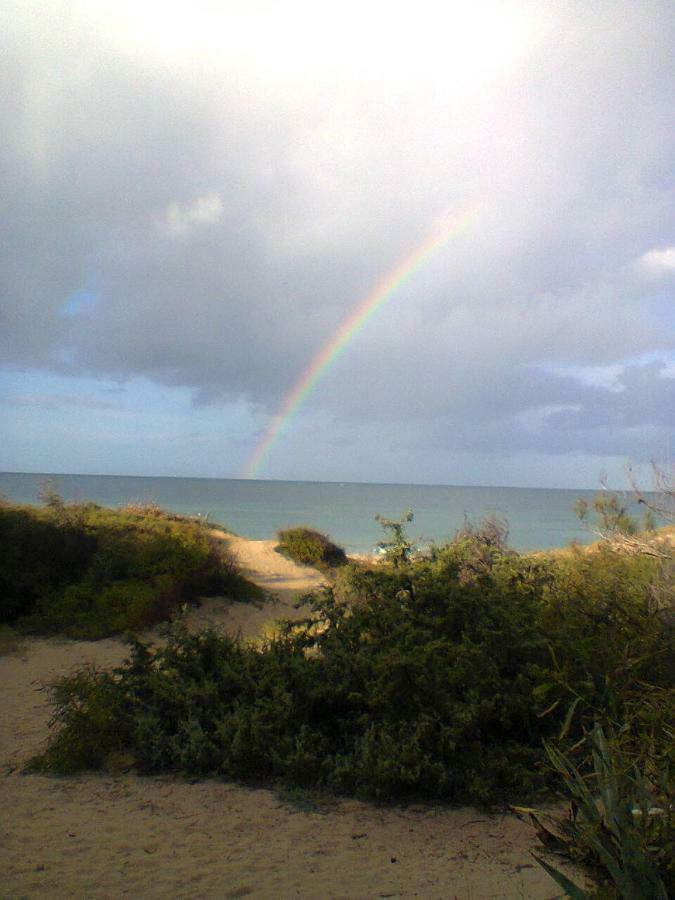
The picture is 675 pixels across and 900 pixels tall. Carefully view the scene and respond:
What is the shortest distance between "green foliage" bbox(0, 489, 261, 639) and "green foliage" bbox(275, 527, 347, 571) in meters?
6.94

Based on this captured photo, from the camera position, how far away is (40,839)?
5707 mm

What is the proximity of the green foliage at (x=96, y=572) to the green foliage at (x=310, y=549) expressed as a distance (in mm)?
6942

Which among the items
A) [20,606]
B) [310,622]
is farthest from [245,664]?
[20,606]

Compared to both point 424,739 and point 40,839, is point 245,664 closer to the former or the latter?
point 424,739

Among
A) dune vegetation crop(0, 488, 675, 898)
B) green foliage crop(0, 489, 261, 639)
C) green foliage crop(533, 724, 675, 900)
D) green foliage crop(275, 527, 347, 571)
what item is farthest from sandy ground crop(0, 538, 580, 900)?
green foliage crop(275, 527, 347, 571)

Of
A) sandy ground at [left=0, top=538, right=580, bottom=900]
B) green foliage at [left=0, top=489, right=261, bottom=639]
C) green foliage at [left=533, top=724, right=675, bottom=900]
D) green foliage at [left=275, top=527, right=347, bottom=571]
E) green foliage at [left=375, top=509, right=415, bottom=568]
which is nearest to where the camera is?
green foliage at [left=533, top=724, right=675, bottom=900]

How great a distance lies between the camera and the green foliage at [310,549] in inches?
1043

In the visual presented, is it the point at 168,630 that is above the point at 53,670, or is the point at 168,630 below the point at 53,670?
above

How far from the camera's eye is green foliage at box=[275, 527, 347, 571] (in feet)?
86.9

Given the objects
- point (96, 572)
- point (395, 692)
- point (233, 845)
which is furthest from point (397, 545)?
point (96, 572)

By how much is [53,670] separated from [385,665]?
25.1 ft

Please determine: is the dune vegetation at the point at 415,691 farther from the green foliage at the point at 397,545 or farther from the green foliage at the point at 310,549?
the green foliage at the point at 310,549

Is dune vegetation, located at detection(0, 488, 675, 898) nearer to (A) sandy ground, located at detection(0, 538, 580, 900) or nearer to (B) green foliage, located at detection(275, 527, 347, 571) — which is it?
(A) sandy ground, located at detection(0, 538, 580, 900)

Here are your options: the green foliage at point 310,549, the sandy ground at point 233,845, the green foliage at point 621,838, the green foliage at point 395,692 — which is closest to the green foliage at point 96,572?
the green foliage at point 310,549
